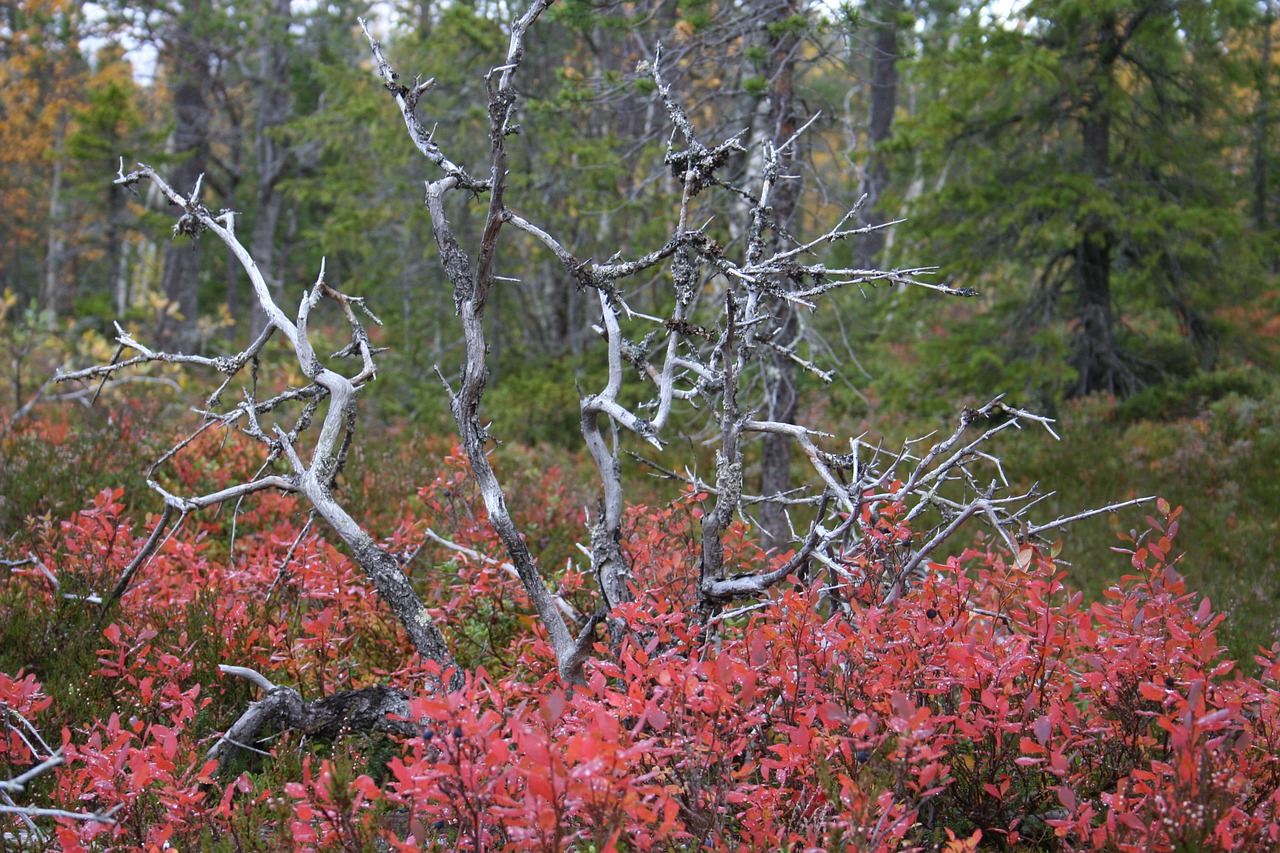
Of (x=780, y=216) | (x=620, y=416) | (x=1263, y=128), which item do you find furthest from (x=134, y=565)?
(x=1263, y=128)

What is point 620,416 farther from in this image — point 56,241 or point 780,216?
point 56,241

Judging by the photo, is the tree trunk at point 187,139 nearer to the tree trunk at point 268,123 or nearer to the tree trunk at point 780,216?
the tree trunk at point 268,123

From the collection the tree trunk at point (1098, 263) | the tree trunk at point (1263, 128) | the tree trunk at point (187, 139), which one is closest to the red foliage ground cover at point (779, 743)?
the tree trunk at point (1098, 263)

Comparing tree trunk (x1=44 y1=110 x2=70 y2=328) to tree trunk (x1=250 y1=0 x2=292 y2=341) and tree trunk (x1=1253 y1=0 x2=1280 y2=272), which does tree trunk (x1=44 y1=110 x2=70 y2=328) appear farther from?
tree trunk (x1=1253 y1=0 x2=1280 y2=272)

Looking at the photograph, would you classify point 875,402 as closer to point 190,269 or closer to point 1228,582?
point 1228,582

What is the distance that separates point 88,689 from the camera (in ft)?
12.5

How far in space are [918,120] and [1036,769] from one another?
7.45 meters

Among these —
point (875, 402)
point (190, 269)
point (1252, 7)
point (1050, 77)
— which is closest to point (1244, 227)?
point (1252, 7)

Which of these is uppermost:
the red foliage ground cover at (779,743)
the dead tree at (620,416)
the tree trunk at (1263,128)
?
the tree trunk at (1263,128)

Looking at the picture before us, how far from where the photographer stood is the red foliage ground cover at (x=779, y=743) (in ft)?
7.40

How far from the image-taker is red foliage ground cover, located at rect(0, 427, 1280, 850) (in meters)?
2.26

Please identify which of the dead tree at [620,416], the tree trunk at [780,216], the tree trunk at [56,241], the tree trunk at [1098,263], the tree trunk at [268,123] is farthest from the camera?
the tree trunk at [56,241]

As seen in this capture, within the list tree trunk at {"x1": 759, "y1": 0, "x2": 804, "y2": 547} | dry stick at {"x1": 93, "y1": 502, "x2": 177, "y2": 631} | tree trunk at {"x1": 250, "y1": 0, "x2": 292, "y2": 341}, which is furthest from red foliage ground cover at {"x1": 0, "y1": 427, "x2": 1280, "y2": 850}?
tree trunk at {"x1": 250, "y1": 0, "x2": 292, "y2": 341}

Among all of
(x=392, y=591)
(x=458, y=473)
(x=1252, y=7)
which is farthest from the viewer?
(x=1252, y=7)
